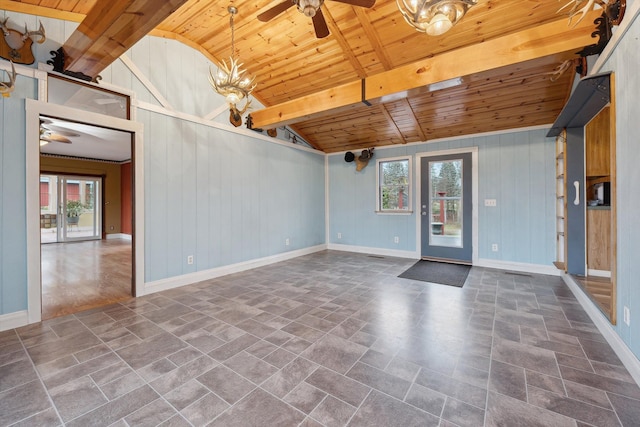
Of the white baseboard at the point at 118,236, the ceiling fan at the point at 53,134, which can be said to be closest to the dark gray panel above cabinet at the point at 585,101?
the ceiling fan at the point at 53,134

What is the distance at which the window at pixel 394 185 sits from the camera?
19.2 feet

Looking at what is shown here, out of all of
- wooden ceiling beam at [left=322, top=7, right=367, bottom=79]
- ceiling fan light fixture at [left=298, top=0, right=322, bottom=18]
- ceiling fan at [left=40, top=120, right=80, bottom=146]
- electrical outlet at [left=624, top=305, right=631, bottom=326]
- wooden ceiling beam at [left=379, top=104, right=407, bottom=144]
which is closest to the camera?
electrical outlet at [left=624, top=305, right=631, bottom=326]

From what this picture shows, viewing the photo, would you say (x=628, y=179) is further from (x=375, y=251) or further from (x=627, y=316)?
(x=375, y=251)

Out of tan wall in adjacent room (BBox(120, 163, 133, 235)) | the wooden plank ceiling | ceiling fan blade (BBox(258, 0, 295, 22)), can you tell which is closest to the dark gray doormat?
the wooden plank ceiling

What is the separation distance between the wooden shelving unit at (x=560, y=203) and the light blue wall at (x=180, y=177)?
15.1 feet

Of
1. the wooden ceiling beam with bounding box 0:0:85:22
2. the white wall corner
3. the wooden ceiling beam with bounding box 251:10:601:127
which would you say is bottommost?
the white wall corner

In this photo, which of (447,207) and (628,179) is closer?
(628,179)

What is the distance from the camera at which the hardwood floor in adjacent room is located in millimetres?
3184

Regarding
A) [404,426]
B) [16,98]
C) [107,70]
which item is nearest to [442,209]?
[404,426]

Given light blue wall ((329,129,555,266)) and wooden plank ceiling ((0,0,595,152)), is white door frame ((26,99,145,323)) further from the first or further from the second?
light blue wall ((329,129,555,266))

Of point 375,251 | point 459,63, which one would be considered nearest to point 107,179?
point 375,251

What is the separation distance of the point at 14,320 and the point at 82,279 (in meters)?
1.82

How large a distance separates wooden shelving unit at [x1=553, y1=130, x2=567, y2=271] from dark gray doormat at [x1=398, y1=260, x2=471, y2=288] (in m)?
1.28

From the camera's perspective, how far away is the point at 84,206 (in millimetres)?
8727
